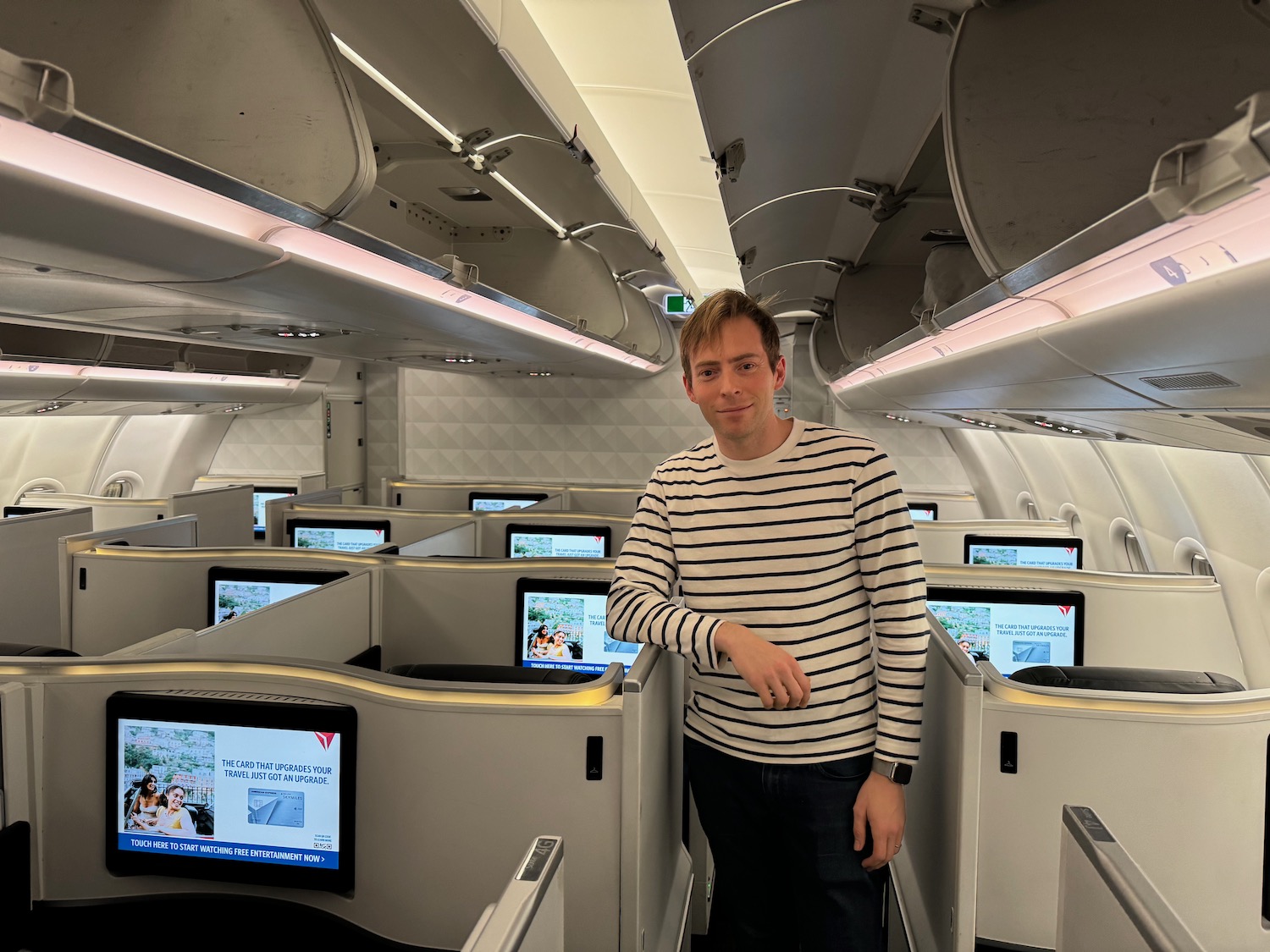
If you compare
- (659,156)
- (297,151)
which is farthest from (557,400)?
(297,151)

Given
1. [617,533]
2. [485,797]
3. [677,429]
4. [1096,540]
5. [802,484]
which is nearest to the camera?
[802,484]

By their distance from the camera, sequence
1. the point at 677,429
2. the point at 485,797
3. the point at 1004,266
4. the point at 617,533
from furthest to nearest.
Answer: the point at 677,429 → the point at 617,533 → the point at 1004,266 → the point at 485,797

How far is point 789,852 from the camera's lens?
1.65 m

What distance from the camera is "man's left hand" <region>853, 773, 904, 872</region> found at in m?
1.54

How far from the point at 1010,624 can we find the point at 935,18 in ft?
7.91

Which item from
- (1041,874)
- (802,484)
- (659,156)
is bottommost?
(1041,874)

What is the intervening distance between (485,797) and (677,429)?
31.1 feet

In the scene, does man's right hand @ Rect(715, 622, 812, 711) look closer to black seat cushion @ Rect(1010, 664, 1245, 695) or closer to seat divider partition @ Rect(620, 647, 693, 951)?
seat divider partition @ Rect(620, 647, 693, 951)

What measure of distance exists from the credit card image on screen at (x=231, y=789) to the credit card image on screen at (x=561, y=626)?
4.90 feet

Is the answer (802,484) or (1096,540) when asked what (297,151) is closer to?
(802,484)

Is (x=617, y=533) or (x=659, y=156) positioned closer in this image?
(x=659, y=156)

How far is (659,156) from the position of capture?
362cm

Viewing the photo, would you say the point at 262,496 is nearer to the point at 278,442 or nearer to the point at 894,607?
the point at 278,442

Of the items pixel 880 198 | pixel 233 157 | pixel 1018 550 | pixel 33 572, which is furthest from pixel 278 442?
pixel 880 198
